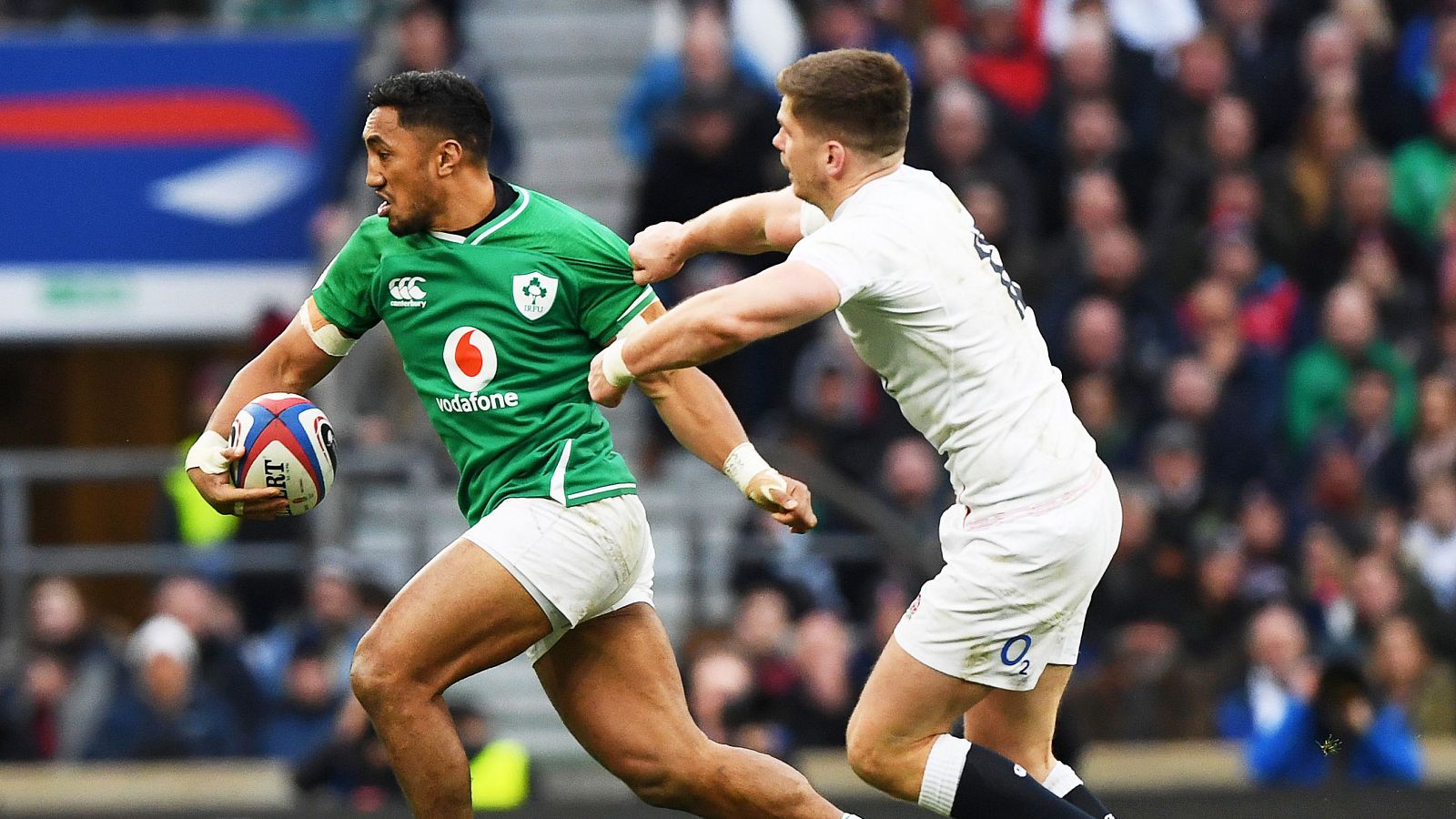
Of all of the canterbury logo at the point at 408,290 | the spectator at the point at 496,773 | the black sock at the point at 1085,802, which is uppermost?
the canterbury logo at the point at 408,290

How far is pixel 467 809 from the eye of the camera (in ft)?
19.0

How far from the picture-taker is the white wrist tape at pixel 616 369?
5262 mm

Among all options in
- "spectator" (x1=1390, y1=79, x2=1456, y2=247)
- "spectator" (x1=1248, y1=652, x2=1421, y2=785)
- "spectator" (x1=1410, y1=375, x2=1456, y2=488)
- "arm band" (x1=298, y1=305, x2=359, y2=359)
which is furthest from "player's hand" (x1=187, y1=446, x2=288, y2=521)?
"spectator" (x1=1390, y1=79, x2=1456, y2=247)

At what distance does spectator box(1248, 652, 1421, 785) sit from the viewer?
893 cm

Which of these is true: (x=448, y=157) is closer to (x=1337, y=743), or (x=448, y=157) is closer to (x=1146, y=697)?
(x=1337, y=743)

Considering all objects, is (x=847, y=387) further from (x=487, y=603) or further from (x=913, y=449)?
(x=487, y=603)

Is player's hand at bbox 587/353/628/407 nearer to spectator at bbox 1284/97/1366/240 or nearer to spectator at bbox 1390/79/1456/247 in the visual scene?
spectator at bbox 1284/97/1366/240

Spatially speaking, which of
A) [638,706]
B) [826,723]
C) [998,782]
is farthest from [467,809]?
[826,723]

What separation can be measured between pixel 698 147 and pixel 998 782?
21.6 ft

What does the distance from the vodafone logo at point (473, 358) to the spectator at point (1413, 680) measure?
5.78m

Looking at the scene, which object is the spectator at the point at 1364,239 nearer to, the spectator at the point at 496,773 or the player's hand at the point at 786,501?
the spectator at the point at 496,773

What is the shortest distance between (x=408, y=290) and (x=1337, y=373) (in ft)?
23.1

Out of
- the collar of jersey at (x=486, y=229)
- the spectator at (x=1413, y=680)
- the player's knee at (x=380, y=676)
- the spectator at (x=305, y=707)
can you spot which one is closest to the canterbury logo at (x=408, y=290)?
the collar of jersey at (x=486, y=229)

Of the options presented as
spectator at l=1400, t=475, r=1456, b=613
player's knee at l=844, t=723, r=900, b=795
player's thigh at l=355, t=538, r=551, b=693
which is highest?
player's thigh at l=355, t=538, r=551, b=693
